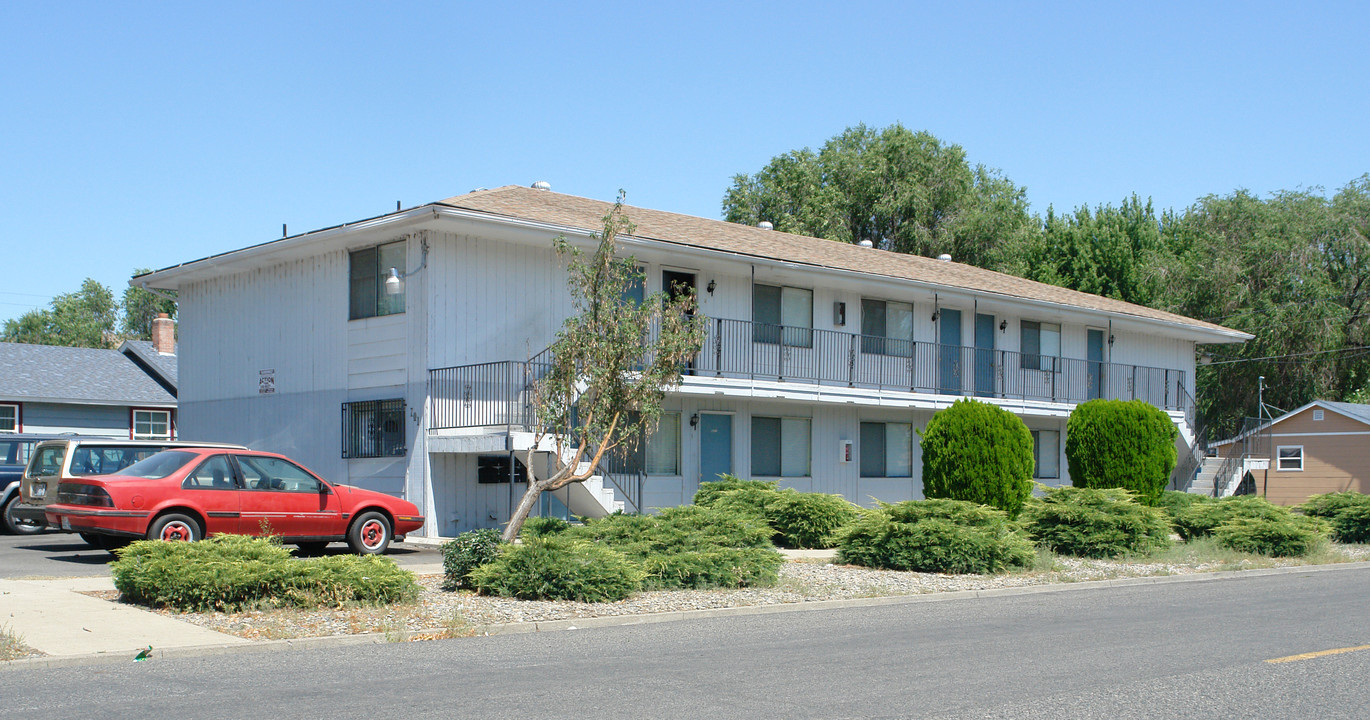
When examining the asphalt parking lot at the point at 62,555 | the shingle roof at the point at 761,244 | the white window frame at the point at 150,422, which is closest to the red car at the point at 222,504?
the asphalt parking lot at the point at 62,555

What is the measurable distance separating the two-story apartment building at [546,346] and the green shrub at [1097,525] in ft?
19.2

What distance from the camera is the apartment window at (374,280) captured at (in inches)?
831

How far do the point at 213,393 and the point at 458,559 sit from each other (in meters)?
13.8

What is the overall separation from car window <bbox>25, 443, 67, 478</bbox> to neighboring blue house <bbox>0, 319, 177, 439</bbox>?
19259 millimetres

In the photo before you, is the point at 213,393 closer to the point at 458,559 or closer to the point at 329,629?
the point at 458,559

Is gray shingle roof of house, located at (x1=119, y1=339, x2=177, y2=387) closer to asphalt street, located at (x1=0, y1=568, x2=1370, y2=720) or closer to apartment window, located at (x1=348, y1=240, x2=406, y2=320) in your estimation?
apartment window, located at (x1=348, y1=240, x2=406, y2=320)

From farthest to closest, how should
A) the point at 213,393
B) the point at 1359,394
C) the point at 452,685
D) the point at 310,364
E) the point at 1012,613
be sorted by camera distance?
the point at 1359,394 → the point at 213,393 → the point at 310,364 → the point at 1012,613 → the point at 452,685

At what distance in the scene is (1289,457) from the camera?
38812 millimetres

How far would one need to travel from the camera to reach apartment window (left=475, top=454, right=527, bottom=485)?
2109 centimetres

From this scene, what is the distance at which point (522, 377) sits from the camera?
20.3 m

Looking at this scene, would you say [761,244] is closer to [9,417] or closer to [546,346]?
[546,346]

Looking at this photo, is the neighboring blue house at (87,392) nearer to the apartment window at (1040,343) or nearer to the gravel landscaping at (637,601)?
the apartment window at (1040,343)

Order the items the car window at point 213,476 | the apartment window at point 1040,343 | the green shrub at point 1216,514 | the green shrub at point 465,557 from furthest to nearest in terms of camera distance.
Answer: the apartment window at point 1040,343
the green shrub at point 1216,514
the car window at point 213,476
the green shrub at point 465,557

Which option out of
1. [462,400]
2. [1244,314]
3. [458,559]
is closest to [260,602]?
[458,559]
